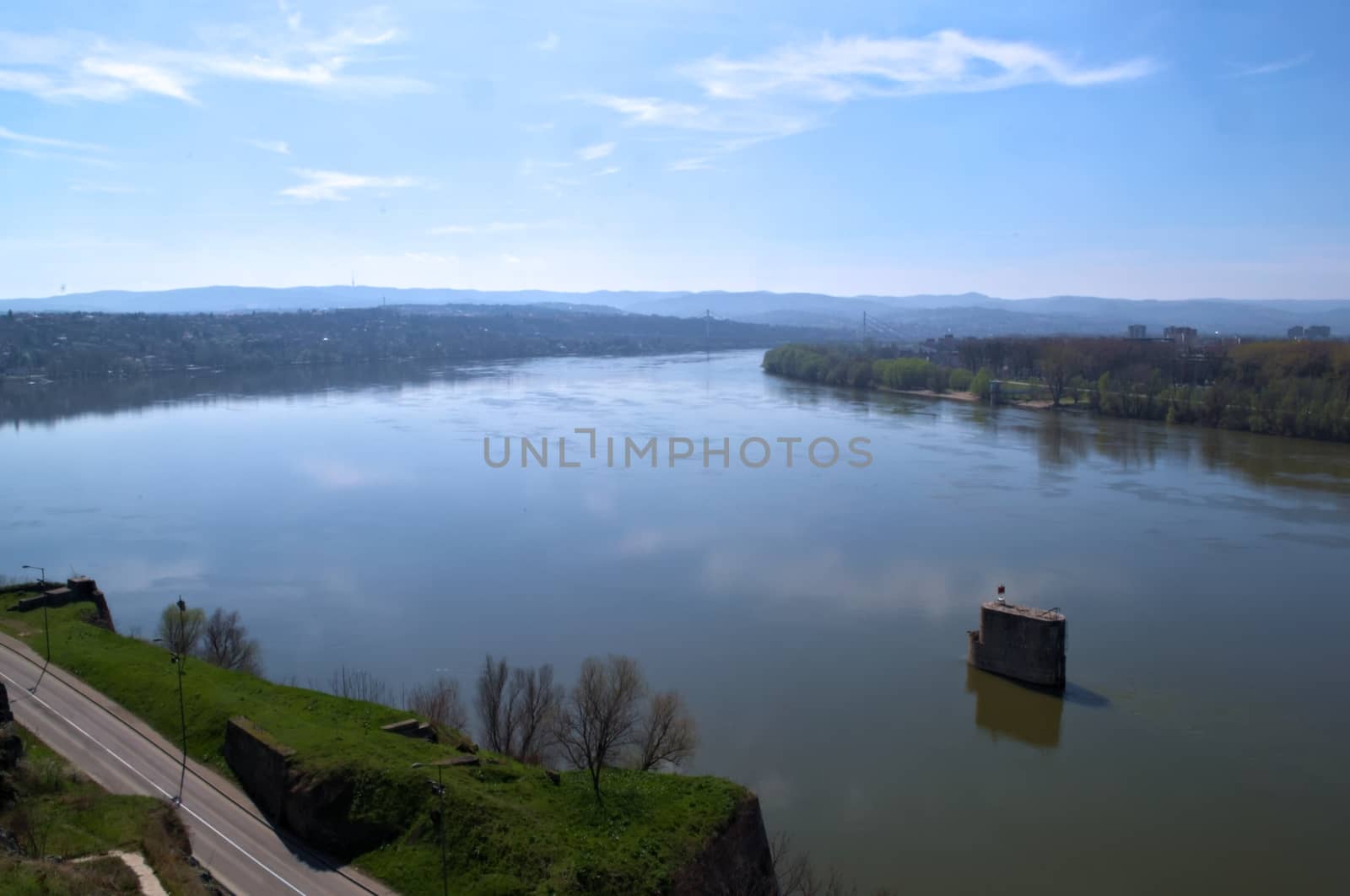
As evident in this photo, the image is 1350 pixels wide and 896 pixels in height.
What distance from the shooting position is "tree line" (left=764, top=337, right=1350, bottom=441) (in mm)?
20688

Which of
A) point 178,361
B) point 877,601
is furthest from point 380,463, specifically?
→ point 178,361

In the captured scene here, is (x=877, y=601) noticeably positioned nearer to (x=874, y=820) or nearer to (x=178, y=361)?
(x=874, y=820)

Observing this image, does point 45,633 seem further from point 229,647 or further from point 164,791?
point 164,791

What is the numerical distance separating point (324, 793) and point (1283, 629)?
27.4 ft

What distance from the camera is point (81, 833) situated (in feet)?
14.5

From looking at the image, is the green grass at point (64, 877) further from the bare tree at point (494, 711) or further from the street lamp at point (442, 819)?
the bare tree at point (494, 711)

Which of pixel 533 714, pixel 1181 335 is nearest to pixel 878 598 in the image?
pixel 533 714

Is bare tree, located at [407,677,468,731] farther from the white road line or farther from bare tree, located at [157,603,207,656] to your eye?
bare tree, located at [157,603,207,656]

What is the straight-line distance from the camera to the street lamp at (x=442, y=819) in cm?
429

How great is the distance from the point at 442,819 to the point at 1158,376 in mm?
24409

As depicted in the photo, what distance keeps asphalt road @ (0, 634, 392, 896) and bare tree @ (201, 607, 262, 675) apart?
1.25 m

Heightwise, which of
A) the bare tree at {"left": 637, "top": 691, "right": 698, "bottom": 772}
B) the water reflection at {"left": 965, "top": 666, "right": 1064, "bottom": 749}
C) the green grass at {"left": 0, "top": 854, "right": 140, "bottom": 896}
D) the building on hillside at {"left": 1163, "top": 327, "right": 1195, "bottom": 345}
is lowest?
the water reflection at {"left": 965, "top": 666, "right": 1064, "bottom": 749}

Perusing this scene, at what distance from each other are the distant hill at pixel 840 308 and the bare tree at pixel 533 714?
234ft

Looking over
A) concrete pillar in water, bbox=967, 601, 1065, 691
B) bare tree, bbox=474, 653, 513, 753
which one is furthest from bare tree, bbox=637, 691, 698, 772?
concrete pillar in water, bbox=967, 601, 1065, 691
